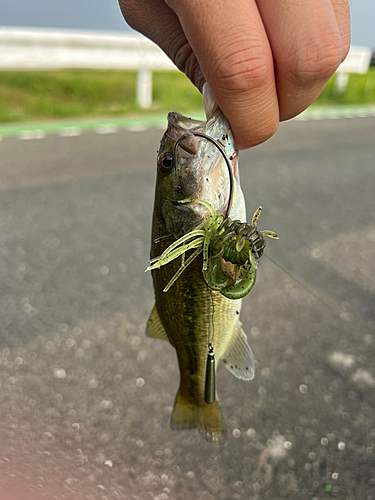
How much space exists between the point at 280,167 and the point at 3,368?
186 inches

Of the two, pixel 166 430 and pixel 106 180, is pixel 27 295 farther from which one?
pixel 106 180

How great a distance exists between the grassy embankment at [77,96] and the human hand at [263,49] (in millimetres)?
7440

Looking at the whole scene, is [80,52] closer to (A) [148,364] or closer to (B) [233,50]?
(A) [148,364]

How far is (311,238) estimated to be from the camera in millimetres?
Result: 4305

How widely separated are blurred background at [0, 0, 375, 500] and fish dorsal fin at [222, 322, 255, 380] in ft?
1.04

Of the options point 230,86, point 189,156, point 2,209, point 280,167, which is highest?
point 230,86

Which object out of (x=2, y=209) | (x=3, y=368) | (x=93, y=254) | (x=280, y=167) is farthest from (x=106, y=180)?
(x=3, y=368)

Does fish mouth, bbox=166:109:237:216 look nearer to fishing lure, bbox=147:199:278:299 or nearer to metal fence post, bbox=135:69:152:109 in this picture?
fishing lure, bbox=147:199:278:299

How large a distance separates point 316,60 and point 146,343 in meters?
2.16

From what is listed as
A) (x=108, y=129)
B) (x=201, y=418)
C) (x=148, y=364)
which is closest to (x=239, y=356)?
(x=201, y=418)

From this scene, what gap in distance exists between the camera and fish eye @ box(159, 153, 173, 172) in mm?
1330

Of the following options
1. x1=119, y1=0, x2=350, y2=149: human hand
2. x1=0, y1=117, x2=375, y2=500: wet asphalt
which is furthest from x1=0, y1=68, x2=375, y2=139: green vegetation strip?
x1=119, y1=0, x2=350, y2=149: human hand

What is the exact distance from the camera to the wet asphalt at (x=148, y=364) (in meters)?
1.99

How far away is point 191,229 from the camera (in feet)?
4.13
